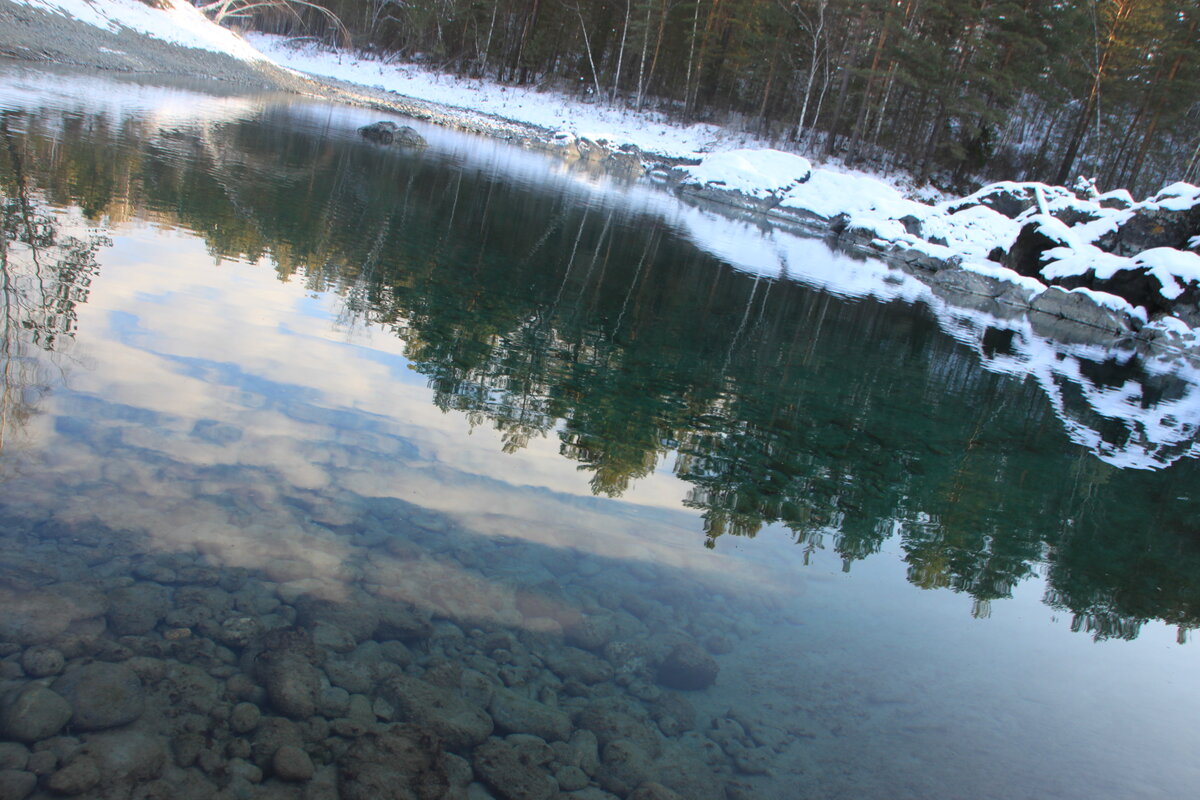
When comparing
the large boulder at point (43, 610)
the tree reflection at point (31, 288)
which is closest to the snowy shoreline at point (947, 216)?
the tree reflection at point (31, 288)

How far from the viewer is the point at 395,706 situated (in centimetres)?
391

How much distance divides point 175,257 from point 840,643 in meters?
9.15

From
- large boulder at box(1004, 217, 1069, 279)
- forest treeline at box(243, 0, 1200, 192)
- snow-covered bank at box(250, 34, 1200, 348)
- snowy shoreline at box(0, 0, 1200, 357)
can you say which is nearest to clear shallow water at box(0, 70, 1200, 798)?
snowy shoreline at box(0, 0, 1200, 357)

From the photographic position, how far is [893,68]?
4859cm

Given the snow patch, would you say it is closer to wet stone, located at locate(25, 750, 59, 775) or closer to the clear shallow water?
the clear shallow water

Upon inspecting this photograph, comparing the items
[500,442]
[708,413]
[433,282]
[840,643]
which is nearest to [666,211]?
[433,282]

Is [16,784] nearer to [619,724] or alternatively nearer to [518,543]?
[619,724]

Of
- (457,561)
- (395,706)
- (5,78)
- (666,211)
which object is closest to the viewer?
(395,706)

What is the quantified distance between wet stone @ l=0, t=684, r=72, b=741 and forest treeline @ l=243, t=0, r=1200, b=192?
5076 cm

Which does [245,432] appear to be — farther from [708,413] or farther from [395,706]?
[708,413]

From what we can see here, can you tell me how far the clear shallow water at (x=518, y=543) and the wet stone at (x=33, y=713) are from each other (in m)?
0.03

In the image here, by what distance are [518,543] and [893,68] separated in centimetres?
5141

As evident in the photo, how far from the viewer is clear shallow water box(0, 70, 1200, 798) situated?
12.8 ft

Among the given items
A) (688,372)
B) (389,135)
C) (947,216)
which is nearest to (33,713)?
(688,372)
